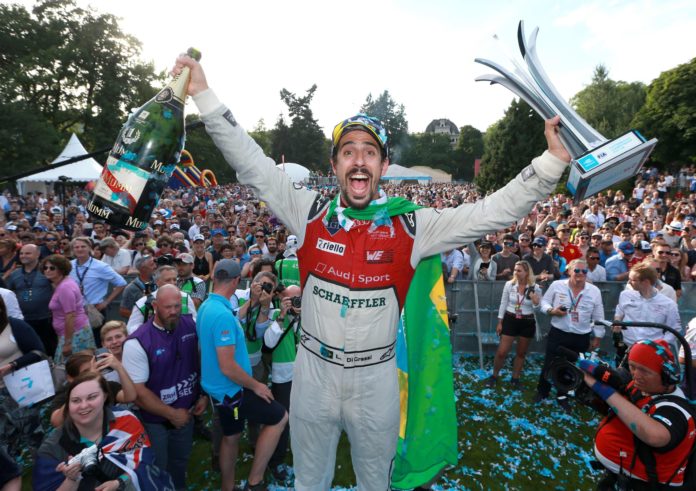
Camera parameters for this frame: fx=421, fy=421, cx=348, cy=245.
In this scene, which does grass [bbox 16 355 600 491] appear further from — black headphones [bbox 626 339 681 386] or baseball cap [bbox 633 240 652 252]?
baseball cap [bbox 633 240 652 252]

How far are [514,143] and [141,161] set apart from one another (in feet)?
148

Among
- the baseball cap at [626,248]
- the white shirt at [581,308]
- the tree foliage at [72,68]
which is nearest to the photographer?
the white shirt at [581,308]

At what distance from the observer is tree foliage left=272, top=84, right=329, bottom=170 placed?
69438 millimetres

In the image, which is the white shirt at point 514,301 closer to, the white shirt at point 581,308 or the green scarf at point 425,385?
the white shirt at point 581,308

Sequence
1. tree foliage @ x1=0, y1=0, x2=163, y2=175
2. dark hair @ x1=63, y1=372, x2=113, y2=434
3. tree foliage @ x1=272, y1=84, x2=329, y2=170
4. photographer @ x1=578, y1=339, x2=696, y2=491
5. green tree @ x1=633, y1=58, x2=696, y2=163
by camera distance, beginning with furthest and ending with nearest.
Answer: tree foliage @ x1=272, y1=84, x2=329, y2=170, tree foliage @ x1=0, y1=0, x2=163, y2=175, green tree @ x1=633, y1=58, x2=696, y2=163, dark hair @ x1=63, y1=372, x2=113, y2=434, photographer @ x1=578, y1=339, x2=696, y2=491

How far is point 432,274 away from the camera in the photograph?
269 centimetres

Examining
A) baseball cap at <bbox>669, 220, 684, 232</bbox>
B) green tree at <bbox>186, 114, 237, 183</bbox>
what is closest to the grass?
baseball cap at <bbox>669, 220, 684, 232</bbox>

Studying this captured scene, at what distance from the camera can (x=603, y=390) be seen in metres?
2.53

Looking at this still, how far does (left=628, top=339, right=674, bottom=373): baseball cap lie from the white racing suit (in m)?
1.31

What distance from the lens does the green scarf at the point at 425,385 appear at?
260 cm

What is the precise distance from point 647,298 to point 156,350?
5.64 metres

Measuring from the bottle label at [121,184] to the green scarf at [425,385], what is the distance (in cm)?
169

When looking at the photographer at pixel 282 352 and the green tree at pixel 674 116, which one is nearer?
the photographer at pixel 282 352

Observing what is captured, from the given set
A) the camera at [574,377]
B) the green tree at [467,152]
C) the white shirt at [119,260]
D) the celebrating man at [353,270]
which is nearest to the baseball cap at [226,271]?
the celebrating man at [353,270]
